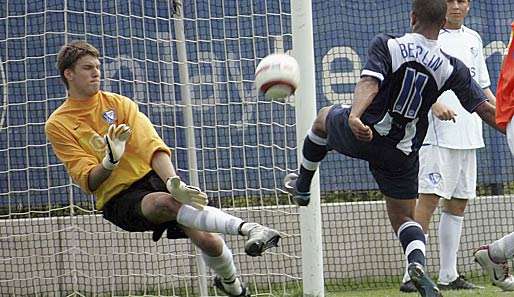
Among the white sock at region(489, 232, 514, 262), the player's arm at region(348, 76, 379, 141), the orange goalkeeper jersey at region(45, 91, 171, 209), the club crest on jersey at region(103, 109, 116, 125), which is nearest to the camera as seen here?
the player's arm at region(348, 76, 379, 141)

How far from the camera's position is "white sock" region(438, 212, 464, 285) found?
8.91 metres

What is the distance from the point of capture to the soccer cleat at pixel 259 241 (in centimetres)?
649

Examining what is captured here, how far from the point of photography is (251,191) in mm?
9750

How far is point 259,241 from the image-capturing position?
650 cm

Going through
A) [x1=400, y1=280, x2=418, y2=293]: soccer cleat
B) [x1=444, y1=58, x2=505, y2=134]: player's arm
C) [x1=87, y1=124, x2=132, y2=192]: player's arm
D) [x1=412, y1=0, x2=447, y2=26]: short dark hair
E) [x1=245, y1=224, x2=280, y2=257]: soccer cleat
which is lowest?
[x1=400, y1=280, x2=418, y2=293]: soccer cleat

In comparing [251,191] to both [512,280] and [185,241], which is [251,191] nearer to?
[185,241]

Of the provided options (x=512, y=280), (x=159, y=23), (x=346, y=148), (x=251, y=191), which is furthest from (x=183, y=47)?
(x=512, y=280)

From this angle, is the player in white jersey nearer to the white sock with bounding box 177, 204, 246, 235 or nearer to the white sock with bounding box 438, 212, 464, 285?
the white sock with bounding box 438, 212, 464, 285

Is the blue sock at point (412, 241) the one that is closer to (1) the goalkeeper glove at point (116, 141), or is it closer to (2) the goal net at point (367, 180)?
(1) the goalkeeper glove at point (116, 141)

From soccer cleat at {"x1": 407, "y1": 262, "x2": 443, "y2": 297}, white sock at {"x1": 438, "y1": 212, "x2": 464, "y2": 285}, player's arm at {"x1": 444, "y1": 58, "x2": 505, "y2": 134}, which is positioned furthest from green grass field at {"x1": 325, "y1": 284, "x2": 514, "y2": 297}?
soccer cleat at {"x1": 407, "y1": 262, "x2": 443, "y2": 297}

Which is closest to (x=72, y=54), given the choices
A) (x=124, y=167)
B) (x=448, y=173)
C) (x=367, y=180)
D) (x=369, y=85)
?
(x=124, y=167)

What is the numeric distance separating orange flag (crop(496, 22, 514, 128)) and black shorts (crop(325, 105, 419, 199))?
617mm

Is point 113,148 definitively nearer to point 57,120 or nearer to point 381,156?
point 57,120

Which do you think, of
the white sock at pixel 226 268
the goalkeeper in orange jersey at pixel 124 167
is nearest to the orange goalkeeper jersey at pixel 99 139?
the goalkeeper in orange jersey at pixel 124 167
